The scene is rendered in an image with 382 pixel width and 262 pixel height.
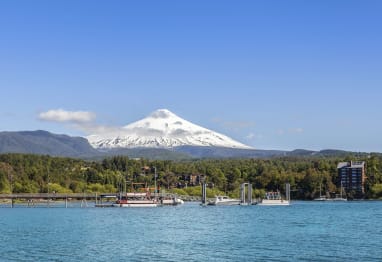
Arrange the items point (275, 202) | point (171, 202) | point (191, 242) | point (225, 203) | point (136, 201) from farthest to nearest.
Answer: point (225, 203)
point (275, 202)
point (171, 202)
point (136, 201)
point (191, 242)

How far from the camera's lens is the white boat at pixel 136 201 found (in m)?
160

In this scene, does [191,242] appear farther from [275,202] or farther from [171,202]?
[275,202]

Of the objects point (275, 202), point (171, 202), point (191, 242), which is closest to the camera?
point (191, 242)

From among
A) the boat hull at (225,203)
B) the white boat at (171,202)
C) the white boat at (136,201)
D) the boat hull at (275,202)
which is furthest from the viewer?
the boat hull at (275,202)

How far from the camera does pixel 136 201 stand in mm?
161500

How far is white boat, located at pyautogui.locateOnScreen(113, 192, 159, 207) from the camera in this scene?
525ft

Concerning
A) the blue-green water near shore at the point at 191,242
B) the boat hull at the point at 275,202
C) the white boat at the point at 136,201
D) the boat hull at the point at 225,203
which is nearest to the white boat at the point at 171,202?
the white boat at the point at 136,201

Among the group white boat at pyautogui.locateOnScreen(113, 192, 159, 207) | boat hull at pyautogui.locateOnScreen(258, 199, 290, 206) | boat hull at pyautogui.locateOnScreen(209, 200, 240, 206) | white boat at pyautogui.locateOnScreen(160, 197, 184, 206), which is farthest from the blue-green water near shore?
boat hull at pyautogui.locateOnScreen(258, 199, 290, 206)

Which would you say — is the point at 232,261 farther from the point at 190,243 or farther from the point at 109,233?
the point at 109,233

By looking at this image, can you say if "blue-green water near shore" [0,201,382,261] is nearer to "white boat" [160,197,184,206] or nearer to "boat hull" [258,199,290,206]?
"white boat" [160,197,184,206]

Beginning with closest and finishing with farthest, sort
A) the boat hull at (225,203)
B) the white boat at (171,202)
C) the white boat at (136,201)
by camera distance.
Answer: the white boat at (136,201), the white boat at (171,202), the boat hull at (225,203)

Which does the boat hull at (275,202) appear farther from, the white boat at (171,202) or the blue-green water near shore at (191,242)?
the blue-green water near shore at (191,242)

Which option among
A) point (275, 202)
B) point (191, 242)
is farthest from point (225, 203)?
point (191, 242)

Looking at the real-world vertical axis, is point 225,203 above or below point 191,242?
below
